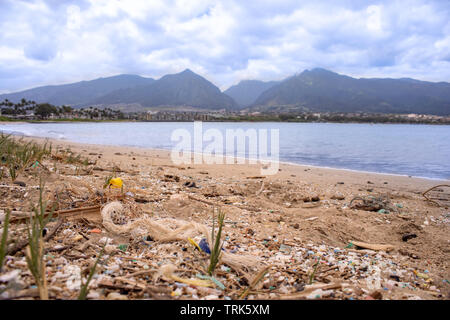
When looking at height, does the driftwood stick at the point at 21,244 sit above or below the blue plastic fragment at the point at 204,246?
above

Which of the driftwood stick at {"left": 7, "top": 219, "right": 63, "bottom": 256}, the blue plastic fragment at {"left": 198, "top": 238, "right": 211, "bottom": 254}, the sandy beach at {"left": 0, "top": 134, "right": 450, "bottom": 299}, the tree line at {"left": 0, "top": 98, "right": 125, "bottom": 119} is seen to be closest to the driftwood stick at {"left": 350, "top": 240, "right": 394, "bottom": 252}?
the sandy beach at {"left": 0, "top": 134, "right": 450, "bottom": 299}

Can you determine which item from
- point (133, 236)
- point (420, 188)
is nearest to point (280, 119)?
point (420, 188)

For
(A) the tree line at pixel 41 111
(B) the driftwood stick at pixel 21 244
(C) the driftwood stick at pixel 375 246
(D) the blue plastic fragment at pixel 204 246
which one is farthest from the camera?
(A) the tree line at pixel 41 111

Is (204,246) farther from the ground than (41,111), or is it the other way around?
(41,111)

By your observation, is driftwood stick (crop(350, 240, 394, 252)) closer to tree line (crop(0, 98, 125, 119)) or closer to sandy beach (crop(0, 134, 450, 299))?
sandy beach (crop(0, 134, 450, 299))

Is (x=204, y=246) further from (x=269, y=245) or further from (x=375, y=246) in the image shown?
(x=375, y=246)

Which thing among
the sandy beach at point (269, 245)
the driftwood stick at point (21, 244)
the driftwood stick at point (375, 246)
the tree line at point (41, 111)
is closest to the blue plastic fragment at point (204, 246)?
the sandy beach at point (269, 245)

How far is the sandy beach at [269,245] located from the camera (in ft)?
6.60

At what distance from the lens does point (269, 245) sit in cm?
308

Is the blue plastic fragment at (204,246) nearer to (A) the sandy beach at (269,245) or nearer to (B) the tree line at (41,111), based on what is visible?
(A) the sandy beach at (269,245)

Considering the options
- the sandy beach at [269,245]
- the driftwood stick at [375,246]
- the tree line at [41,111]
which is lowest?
the driftwood stick at [375,246]

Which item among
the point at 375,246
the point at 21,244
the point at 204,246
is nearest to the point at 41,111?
the point at 21,244

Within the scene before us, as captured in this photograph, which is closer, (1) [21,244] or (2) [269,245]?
(1) [21,244]
